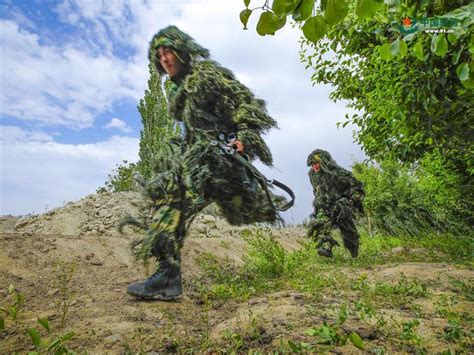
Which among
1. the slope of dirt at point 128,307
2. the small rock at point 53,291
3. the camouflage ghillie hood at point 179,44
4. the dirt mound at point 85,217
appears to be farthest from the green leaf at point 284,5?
the dirt mound at point 85,217

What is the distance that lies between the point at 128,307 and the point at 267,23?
2.15 m

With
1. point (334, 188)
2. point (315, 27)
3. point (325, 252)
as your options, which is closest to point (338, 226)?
point (325, 252)

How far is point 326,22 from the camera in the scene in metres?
0.72

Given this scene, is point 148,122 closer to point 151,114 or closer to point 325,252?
point 151,114

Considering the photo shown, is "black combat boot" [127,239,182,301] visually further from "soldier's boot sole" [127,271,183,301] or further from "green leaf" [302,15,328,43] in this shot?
"green leaf" [302,15,328,43]

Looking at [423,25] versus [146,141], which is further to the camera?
[146,141]

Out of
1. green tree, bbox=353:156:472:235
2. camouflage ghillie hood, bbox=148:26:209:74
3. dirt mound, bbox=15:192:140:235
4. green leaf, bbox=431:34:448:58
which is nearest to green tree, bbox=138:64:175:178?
dirt mound, bbox=15:192:140:235

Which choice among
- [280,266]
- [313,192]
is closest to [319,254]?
[313,192]

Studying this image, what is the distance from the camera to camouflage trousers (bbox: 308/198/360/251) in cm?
579

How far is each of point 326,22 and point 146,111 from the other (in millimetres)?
15609

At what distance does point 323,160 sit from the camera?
622cm

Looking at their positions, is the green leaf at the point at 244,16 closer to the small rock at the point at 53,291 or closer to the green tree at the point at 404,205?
the small rock at the point at 53,291

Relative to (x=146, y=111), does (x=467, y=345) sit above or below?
below

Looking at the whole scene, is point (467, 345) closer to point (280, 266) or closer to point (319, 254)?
point (280, 266)
